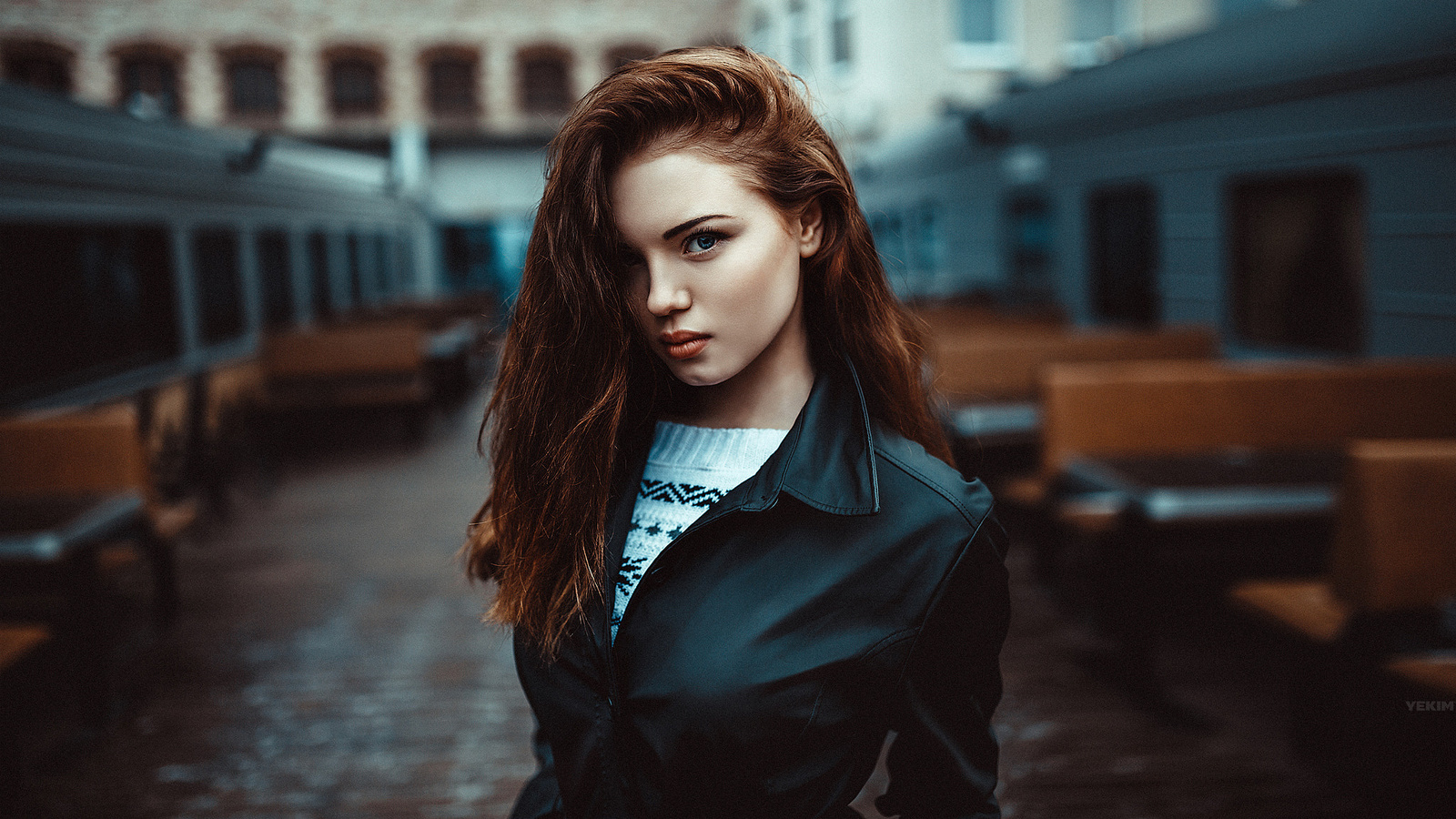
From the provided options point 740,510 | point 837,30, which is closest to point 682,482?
point 740,510

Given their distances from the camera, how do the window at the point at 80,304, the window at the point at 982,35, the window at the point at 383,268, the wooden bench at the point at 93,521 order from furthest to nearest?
the window at the point at 383,268 < the window at the point at 982,35 < the window at the point at 80,304 < the wooden bench at the point at 93,521

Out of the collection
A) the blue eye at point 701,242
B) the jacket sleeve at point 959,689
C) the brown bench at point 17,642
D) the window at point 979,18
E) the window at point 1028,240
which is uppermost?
the window at point 979,18

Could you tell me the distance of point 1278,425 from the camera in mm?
5484

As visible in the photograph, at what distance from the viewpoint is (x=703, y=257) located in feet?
3.98

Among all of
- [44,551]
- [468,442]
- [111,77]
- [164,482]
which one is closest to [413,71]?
[111,77]

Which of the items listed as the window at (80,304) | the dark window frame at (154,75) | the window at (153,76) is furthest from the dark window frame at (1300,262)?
the window at (153,76)

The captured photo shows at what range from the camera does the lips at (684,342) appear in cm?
123

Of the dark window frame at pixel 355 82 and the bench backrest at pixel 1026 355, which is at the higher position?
the dark window frame at pixel 355 82

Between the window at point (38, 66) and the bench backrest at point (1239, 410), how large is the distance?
7.44 m

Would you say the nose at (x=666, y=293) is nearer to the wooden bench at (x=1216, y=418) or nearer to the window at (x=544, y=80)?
the wooden bench at (x=1216, y=418)

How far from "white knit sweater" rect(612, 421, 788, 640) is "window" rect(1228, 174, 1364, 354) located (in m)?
6.84

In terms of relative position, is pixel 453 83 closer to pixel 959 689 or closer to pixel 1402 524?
pixel 1402 524

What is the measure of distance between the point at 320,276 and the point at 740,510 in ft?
55.1

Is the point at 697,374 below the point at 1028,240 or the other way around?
below
